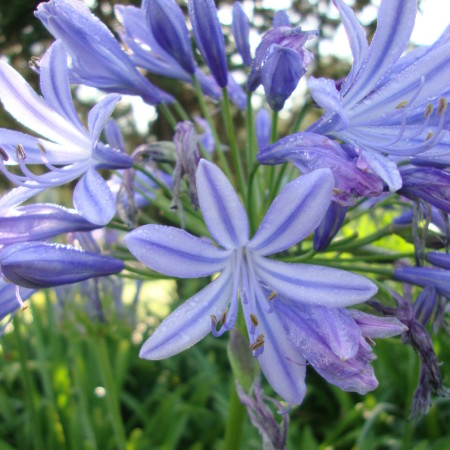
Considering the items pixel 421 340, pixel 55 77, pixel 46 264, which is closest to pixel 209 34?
pixel 55 77

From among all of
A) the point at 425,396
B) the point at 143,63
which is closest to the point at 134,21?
the point at 143,63

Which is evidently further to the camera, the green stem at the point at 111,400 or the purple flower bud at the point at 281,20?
the green stem at the point at 111,400

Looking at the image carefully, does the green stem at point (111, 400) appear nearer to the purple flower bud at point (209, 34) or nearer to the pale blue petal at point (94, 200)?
the pale blue petal at point (94, 200)

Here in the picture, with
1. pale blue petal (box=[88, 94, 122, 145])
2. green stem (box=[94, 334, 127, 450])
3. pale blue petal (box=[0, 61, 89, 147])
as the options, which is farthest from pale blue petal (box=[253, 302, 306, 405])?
green stem (box=[94, 334, 127, 450])

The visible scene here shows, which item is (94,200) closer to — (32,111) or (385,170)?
(32,111)

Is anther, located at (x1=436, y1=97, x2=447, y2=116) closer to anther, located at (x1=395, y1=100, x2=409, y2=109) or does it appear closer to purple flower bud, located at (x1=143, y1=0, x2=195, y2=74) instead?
anther, located at (x1=395, y1=100, x2=409, y2=109)

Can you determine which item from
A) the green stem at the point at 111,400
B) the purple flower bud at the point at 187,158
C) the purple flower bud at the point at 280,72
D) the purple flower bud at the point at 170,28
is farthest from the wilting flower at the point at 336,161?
the green stem at the point at 111,400
